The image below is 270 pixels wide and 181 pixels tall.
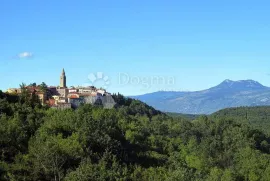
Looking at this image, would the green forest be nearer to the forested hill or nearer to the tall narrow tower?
the tall narrow tower

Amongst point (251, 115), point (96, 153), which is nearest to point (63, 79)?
point (251, 115)

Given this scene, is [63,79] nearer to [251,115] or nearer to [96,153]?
[251,115]

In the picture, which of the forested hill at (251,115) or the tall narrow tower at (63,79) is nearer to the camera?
the tall narrow tower at (63,79)

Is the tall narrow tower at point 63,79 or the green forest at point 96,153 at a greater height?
the tall narrow tower at point 63,79

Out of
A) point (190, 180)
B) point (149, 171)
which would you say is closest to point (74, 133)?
point (149, 171)

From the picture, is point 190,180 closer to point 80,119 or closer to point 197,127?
point 80,119

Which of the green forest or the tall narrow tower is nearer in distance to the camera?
the green forest

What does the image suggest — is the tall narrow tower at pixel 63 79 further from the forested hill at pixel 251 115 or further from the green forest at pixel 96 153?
the green forest at pixel 96 153

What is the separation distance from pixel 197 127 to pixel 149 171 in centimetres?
4932

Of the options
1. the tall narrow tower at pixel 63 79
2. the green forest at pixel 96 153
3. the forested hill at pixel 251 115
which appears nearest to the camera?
the green forest at pixel 96 153

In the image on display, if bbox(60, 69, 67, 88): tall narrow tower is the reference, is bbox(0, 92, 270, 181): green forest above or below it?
below

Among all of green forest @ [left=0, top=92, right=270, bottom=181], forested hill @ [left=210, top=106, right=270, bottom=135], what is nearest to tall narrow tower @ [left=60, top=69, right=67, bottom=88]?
forested hill @ [left=210, top=106, right=270, bottom=135]

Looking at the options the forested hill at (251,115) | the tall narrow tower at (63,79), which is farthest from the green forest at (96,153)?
the forested hill at (251,115)

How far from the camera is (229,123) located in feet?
295
